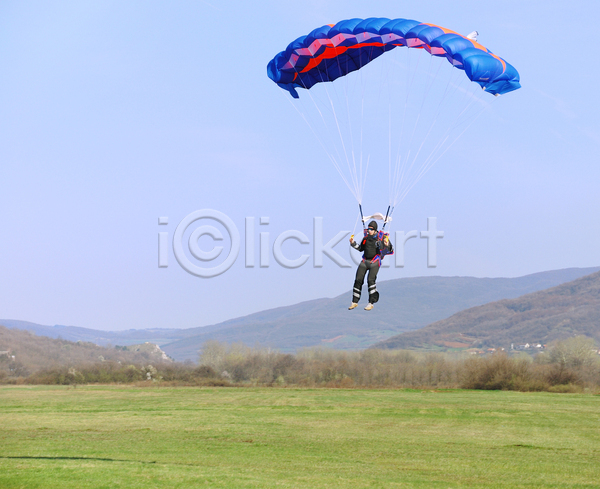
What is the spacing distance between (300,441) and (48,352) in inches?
4499

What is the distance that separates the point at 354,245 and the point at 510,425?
800 inches

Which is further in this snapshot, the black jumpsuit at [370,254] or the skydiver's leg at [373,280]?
the black jumpsuit at [370,254]

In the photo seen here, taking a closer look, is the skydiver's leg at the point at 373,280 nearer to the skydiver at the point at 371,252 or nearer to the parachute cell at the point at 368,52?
the skydiver at the point at 371,252

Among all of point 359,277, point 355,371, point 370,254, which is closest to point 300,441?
point 359,277

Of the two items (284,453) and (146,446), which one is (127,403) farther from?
(284,453)

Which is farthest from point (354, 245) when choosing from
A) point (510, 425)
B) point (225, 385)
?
point (225, 385)

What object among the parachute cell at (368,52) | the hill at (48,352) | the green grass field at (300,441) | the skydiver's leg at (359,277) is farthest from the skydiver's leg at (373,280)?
the hill at (48,352)

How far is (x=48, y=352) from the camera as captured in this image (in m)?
126

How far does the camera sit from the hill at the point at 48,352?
4031 inches

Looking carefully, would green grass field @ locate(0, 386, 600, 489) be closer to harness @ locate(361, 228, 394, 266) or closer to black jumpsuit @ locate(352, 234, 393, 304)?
black jumpsuit @ locate(352, 234, 393, 304)

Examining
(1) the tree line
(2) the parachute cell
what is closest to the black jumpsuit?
(2) the parachute cell

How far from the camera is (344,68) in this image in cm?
1984

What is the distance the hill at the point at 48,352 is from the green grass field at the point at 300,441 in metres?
59.9

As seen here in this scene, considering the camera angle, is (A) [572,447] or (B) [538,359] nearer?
(A) [572,447]
